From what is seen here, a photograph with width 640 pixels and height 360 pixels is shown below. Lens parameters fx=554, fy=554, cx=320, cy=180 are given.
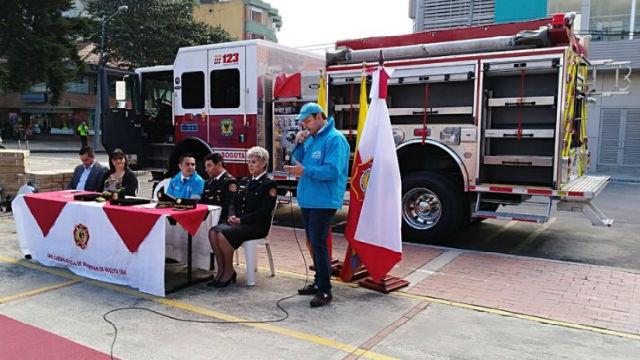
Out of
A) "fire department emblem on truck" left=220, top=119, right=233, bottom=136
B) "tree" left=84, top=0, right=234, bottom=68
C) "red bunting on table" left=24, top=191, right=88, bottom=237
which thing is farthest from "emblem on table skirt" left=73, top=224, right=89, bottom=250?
"tree" left=84, top=0, right=234, bottom=68

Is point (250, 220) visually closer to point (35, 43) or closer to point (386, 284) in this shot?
point (386, 284)

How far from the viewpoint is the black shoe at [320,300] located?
5.07 m

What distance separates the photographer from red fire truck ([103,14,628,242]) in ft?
23.3

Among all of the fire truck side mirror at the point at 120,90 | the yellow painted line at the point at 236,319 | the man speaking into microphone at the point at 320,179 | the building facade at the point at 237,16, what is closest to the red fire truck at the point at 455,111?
the fire truck side mirror at the point at 120,90

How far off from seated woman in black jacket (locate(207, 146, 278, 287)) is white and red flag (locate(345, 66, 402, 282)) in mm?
942

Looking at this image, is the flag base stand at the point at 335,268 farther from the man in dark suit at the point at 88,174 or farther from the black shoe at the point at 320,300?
the man in dark suit at the point at 88,174

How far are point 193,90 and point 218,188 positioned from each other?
4463 mm

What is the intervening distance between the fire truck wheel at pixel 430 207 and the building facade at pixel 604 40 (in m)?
13.4

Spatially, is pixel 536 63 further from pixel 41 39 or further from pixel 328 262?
pixel 41 39

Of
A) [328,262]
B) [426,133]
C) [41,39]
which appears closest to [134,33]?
[41,39]

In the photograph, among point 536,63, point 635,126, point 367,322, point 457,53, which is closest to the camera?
point 367,322

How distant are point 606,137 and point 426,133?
14.9m

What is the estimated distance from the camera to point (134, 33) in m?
33.0

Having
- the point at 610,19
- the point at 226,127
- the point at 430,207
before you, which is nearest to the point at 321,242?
the point at 430,207
